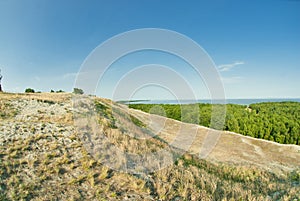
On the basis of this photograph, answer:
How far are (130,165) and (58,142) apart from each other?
3457 millimetres

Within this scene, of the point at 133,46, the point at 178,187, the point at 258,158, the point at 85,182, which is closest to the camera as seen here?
the point at 85,182

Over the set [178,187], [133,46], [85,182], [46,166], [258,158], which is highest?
[133,46]

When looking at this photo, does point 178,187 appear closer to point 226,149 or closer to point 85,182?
point 85,182

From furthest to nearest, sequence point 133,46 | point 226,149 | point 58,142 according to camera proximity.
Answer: point 226,149
point 133,46
point 58,142

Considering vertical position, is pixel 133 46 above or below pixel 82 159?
above

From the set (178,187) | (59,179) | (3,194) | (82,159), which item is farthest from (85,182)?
(178,187)

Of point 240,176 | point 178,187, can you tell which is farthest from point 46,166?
point 240,176

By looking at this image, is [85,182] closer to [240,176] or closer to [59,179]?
[59,179]

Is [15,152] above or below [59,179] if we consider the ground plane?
above

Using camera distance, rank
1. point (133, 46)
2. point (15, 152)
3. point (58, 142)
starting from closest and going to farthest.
→ point (15, 152)
point (58, 142)
point (133, 46)

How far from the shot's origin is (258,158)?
21766 mm

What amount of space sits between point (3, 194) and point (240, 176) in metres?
9.52

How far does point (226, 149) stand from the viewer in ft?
79.1

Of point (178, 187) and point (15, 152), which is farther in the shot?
point (15, 152)
